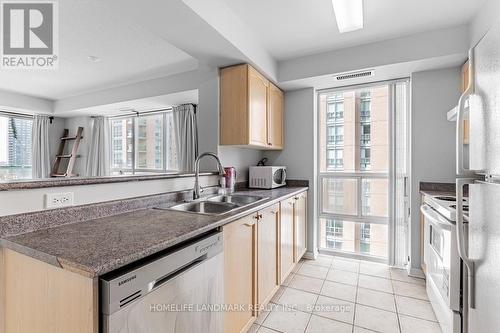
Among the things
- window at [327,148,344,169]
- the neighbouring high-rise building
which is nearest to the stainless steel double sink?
window at [327,148,344,169]

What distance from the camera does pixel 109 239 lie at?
996 millimetres

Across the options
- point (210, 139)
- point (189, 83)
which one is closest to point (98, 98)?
point (189, 83)

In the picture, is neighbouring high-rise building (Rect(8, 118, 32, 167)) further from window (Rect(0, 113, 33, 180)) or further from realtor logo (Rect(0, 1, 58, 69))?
realtor logo (Rect(0, 1, 58, 69))

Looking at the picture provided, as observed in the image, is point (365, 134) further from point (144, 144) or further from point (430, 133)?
point (144, 144)

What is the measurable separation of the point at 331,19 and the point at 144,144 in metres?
4.09

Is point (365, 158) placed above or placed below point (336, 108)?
below

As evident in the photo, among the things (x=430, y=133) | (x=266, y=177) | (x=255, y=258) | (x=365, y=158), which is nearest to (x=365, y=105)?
(x=365, y=158)

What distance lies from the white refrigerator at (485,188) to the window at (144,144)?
164 inches

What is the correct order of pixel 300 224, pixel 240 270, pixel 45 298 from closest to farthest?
pixel 45 298
pixel 240 270
pixel 300 224

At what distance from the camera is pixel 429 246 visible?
2.03m

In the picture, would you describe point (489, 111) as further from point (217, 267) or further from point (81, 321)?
point (81, 321)

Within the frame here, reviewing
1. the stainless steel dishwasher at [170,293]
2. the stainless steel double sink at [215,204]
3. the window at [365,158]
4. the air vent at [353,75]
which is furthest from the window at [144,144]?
the stainless steel dishwasher at [170,293]

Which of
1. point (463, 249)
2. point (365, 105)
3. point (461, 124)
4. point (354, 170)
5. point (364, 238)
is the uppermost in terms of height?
point (365, 105)

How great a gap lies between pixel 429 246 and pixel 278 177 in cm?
162
